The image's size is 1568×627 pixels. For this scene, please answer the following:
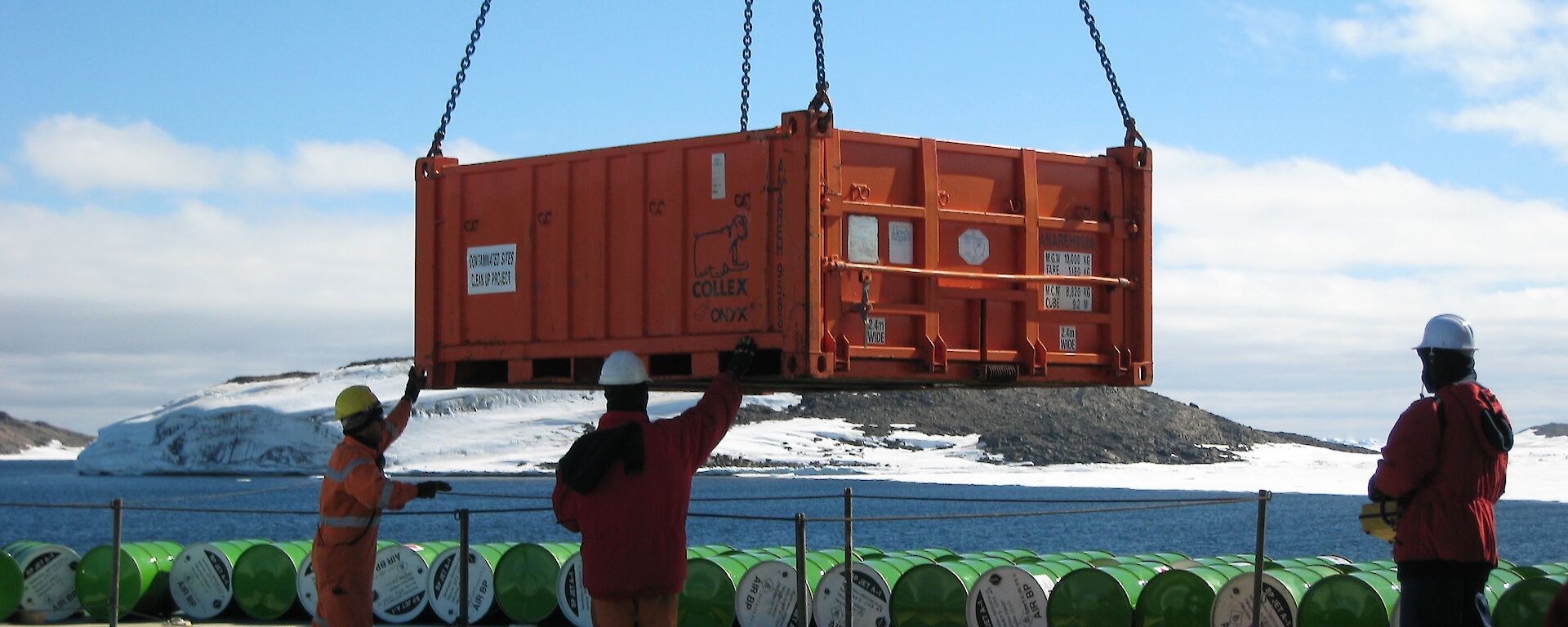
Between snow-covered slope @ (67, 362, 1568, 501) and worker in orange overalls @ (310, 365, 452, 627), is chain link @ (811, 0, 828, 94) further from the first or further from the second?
snow-covered slope @ (67, 362, 1568, 501)

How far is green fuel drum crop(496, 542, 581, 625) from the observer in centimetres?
1480

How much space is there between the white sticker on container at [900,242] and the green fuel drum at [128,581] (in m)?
8.06

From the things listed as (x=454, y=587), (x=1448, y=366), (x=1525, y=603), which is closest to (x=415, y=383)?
(x=454, y=587)

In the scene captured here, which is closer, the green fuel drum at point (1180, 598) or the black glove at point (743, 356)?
the black glove at point (743, 356)

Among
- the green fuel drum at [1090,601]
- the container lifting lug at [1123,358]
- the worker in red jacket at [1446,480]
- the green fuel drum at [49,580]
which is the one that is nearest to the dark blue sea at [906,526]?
the green fuel drum at [49,580]

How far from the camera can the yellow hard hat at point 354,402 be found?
9445mm

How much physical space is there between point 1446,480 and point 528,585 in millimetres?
9233

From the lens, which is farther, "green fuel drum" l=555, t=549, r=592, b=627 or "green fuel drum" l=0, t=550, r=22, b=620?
"green fuel drum" l=555, t=549, r=592, b=627

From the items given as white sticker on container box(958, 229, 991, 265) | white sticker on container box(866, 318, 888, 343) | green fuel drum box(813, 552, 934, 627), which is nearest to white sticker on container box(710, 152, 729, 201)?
white sticker on container box(866, 318, 888, 343)

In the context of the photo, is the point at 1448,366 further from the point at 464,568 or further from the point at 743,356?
the point at 464,568

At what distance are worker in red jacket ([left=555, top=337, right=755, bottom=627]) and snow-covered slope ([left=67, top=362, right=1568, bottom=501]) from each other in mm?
140583

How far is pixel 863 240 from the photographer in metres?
9.27

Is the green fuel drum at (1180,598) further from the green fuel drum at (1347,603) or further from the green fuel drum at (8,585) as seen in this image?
the green fuel drum at (8,585)

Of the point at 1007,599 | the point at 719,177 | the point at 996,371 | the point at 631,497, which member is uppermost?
the point at 719,177
